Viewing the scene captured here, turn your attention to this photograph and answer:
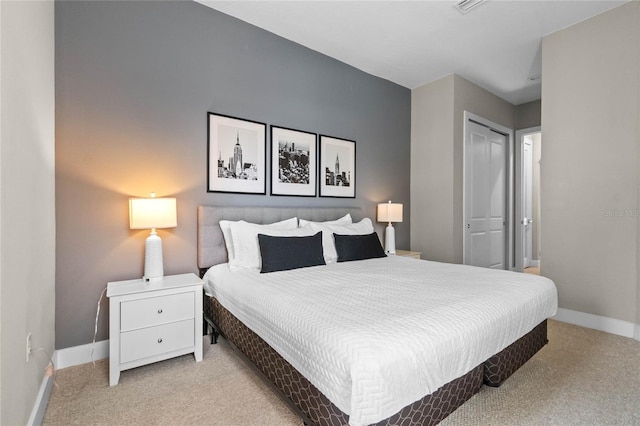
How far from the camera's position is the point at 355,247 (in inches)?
119

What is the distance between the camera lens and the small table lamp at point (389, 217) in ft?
12.5

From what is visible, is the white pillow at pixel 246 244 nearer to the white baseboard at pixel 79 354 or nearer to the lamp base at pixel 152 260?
the lamp base at pixel 152 260

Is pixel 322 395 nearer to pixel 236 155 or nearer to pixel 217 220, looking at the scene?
pixel 217 220

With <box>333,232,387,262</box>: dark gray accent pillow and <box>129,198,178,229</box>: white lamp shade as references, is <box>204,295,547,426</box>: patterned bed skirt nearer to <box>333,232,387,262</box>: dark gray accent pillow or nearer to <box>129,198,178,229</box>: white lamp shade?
<box>129,198,178,229</box>: white lamp shade

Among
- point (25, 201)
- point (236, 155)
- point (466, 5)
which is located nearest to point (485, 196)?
point (466, 5)

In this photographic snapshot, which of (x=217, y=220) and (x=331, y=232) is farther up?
(x=217, y=220)

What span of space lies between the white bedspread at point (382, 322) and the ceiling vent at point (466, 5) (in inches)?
91.9

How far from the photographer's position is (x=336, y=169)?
12.0 feet

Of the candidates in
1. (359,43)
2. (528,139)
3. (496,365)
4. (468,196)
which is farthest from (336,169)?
(528,139)

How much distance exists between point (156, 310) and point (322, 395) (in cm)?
136

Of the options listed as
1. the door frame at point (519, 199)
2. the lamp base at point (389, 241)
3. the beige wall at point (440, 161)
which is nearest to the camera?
the lamp base at point (389, 241)

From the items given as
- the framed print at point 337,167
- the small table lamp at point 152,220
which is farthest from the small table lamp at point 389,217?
the small table lamp at point 152,220

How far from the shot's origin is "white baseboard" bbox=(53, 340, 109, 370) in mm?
2080

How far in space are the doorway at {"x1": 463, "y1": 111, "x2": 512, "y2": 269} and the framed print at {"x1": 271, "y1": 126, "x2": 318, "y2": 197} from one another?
226cm
